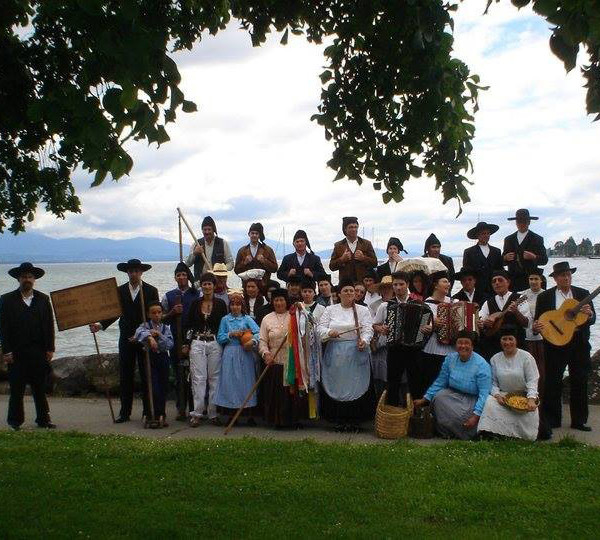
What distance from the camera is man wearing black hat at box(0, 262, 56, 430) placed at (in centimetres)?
963

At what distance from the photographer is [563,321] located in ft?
30.4

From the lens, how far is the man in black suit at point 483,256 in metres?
10.8

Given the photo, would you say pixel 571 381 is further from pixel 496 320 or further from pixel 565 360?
pixel 496 320

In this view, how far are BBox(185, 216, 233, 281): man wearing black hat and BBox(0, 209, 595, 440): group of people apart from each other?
108 centimetres

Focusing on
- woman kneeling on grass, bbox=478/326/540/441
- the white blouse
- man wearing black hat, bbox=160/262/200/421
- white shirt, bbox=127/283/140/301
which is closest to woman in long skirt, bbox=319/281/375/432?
the white blouse

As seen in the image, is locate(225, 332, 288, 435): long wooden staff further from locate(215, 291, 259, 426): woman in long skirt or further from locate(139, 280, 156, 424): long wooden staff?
locate(139, 280, 156, 424): long wooden staff

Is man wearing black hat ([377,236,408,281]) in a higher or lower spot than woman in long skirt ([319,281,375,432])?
higher

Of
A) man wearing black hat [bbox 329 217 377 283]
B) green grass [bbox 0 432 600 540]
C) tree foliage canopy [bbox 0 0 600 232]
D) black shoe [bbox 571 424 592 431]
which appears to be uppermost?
tree foliage canopy [bbox 0 0 600 232]

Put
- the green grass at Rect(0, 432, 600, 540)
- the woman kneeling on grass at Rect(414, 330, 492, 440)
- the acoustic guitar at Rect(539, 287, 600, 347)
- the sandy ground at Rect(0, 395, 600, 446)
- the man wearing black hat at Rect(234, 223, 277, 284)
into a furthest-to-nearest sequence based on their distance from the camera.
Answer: the man wearing black hat at Rect(234, 223, 277, 284), the acoustic guitar at Rect(539, 287, 600, 347), the sandy ground at Rect(0, 395, 600, 446), the woman kneeling on grass at Rect(414, 330, 492, 440), the green grass at Rect(0, 432, 600, 540)

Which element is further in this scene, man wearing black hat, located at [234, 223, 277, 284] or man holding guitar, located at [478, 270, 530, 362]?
man wearing black hat, located at [234, 223, 277, 284]

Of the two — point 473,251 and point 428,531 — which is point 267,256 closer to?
point 473,251

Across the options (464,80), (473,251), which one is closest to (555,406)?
(473,251)

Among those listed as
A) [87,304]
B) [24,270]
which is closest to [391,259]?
[87,304]

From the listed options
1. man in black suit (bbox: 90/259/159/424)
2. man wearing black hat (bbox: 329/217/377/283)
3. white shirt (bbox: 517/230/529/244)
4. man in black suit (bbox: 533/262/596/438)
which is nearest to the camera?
man in black suit (bbox: 533/262/596/438)
